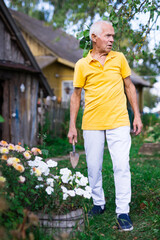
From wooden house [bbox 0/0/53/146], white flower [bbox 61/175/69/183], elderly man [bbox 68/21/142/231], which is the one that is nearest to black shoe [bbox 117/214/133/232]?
elderly man [bbox 68/21/142/231]

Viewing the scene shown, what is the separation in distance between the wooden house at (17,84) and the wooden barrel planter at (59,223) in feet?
18.8

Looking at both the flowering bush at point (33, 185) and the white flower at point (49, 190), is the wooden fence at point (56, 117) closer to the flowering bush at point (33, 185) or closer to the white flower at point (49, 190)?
the flowering bush at point (33, 185)

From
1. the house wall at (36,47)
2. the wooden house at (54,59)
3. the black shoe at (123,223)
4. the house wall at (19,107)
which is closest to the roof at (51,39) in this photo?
the wooden house at (54,59)

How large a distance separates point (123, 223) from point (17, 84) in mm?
6699

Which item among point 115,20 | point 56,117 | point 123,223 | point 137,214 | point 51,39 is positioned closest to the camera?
point 123,223

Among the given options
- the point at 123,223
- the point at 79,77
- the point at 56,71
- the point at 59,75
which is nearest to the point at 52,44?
the point at 56,71

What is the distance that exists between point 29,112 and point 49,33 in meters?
10.7

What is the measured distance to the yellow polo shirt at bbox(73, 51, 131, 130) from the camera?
3.39 meters

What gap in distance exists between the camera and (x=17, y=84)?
30.5 feet

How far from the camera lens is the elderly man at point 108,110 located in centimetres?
335

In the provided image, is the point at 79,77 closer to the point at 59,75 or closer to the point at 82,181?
the point at 82,181

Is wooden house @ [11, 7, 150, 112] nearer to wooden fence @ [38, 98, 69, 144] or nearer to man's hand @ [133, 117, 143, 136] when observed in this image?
wooden fence @ [38, 98, 69, 144]

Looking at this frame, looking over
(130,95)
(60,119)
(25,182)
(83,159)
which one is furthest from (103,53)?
(60,119)

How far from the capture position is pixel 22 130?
372 inches
